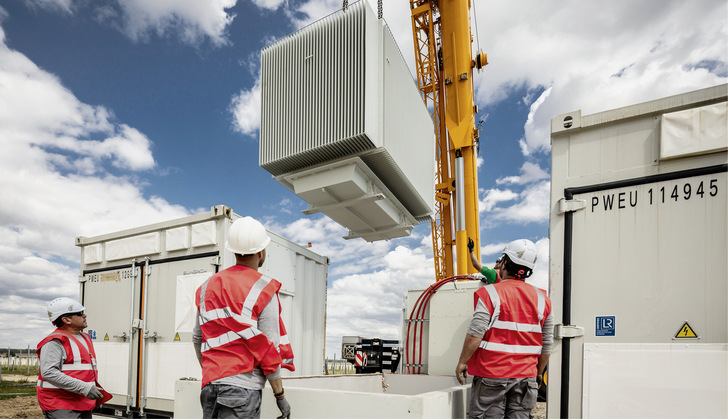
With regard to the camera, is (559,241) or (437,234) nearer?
(559,241)

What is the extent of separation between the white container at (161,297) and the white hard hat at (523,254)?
332cm

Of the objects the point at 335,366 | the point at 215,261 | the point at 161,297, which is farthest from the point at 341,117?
the point at 335,366

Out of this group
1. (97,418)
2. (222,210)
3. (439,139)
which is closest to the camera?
(222,210)

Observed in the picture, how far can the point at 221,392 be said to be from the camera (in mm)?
2477

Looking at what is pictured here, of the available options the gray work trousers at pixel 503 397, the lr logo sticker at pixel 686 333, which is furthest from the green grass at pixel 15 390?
the lr logo sticker at pixel 686 333

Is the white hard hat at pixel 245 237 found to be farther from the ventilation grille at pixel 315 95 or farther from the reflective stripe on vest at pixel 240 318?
the ventilation grille at pixel 315 95

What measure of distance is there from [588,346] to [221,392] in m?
2.42

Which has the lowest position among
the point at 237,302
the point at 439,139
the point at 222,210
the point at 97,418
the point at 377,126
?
the point at 97,418

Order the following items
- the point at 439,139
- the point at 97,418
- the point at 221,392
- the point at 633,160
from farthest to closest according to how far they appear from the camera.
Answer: the point at 439,139 → the point at 97,418 → the point at 633,160 → the point at 221,392

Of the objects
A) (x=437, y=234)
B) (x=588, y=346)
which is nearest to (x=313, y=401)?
(x=588, y=346)

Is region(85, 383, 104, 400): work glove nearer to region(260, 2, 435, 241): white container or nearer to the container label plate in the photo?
region(260, 2, 435, 241): white container

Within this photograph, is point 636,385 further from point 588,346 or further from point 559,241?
point 559,241

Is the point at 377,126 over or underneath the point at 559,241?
over

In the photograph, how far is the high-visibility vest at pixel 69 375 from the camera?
12.5 feet
